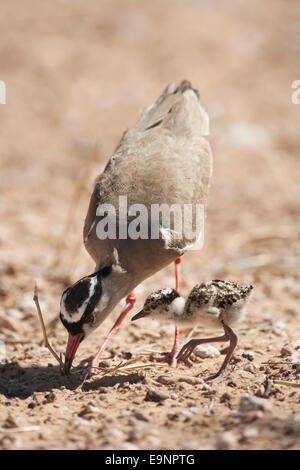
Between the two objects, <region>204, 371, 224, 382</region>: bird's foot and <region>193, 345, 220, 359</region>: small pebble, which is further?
<region>193, 345, 220, 359</region>: small pebble

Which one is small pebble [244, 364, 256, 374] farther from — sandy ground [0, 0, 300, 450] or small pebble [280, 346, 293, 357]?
small pebble [280, 346, 293, 357]

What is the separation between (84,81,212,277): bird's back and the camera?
5430 mm

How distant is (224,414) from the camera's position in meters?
3.85

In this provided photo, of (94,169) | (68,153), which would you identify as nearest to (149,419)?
(94,169)

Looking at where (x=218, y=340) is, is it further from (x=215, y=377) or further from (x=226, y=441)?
(x=226, y=441)

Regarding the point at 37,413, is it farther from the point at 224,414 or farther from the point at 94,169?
the point at 94,169

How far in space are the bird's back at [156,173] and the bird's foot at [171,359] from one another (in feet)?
2.47

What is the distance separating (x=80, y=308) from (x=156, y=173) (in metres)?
1.61

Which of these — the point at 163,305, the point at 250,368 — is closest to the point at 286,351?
the point at 250,368

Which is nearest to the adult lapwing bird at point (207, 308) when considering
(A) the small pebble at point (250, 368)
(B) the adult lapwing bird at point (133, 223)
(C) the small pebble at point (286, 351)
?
(A) the small pebble at point (250, 368)

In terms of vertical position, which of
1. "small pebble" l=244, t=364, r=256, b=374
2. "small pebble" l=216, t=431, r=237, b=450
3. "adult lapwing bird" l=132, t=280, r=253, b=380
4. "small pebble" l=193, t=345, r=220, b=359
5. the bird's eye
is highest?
the bird's eye

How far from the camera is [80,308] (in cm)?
479

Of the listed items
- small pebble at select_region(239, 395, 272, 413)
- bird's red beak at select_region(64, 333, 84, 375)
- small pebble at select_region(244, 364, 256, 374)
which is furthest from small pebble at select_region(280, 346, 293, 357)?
bird's red beak at select_region(64, 333, 84, 375)
